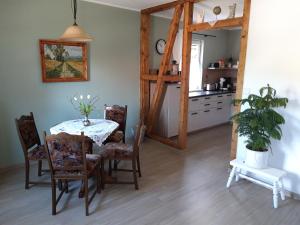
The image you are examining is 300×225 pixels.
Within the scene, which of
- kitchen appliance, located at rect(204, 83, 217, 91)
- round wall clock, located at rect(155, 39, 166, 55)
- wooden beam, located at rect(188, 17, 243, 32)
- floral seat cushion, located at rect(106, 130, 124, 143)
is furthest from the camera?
kitchen appliance, located at rect(204, 83, 217, 91)

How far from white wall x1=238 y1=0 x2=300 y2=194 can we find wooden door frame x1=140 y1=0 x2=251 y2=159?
146mm

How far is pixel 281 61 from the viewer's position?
267cm

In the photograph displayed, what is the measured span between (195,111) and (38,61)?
3.33 meters

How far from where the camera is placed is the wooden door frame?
10.0ft

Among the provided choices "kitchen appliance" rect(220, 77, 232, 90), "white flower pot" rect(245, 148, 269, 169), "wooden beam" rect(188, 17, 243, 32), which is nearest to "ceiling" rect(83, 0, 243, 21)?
"wooden beam" rect(188, 17, 243, 32)

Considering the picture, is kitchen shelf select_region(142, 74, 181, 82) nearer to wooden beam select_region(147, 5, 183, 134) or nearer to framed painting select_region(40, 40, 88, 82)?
wooden beam select_region(147, 5, 183, 134)

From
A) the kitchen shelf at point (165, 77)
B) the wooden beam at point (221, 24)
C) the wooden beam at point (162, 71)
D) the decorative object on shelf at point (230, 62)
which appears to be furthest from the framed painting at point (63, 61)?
the decorative object on shelf at point (230, 62)

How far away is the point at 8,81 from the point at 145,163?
2338 mm

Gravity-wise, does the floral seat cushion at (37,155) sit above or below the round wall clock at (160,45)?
below

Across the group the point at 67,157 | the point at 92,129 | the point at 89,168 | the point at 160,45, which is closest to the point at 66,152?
the point at 67,157

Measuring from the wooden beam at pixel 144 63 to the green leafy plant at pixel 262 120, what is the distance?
2.13m

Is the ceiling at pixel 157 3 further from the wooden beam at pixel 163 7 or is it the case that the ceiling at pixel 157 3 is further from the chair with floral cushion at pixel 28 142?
the chair with floral cushion at pixel 28 142

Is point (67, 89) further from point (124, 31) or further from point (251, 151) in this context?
point (251, 151)

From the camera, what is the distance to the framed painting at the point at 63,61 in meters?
3.46
